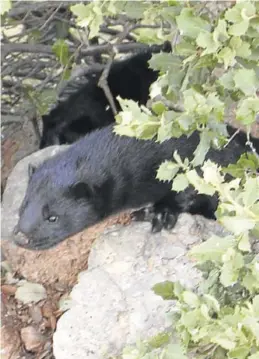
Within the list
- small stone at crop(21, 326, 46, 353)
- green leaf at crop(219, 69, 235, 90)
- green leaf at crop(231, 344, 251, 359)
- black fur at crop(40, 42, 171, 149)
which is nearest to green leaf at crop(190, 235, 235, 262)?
green leaf at crop(231, 344, 251, 359)

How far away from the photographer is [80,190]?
13.2 feet

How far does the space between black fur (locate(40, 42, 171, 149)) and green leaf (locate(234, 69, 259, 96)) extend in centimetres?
295

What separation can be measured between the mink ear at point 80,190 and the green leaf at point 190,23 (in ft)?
4.86

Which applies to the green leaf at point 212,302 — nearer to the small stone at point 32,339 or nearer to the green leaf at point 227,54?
the green leaf at point 227,54

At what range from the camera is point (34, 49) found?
5145 millimetres

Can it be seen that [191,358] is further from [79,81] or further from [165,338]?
[79,81]

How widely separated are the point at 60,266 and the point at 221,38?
1.98m

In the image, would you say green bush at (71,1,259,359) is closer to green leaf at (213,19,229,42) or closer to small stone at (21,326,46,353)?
green leaf at (213,19,229,42)

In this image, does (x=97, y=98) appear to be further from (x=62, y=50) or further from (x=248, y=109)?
(x=248, y=109)

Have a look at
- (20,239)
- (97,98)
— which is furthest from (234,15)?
(97,98)

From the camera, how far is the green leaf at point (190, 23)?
2.62m

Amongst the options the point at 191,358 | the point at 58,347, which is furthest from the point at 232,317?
the point at 58,347

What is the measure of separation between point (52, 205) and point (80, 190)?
14cm

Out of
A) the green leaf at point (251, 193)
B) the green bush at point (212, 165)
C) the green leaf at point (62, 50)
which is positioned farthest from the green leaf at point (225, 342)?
the green leaf at point (62, 50)
